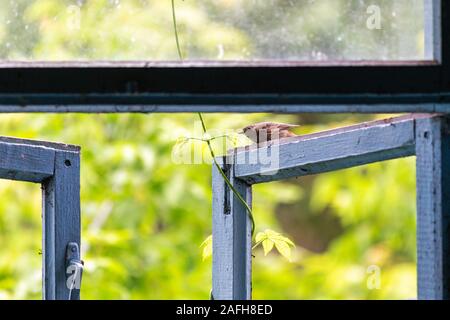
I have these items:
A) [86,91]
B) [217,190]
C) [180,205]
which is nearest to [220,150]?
[217,190]

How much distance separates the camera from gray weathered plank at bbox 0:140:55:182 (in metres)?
1.00

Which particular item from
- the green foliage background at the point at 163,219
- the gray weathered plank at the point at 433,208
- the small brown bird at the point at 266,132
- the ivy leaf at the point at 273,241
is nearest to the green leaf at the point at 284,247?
the ivy leaf at the point at 273,241

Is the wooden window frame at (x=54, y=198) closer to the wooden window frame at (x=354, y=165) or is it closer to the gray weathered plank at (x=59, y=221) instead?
the gray weathered plank at (x=59, y=221)

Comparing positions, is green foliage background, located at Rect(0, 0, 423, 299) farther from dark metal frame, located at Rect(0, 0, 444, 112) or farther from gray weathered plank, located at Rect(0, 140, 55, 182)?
dark metal frame, located at Rect(0, 0, 444, 112)

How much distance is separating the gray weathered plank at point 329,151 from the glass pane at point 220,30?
9 cm

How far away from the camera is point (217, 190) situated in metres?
1.12

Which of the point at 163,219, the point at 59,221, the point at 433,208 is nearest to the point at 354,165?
the point at 433,208

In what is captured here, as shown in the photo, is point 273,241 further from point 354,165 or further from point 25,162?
point 25,162

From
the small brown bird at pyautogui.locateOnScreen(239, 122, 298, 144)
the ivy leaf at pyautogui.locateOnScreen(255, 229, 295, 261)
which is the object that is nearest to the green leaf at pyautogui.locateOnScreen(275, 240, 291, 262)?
the ivy leaf at pyautogui.locateOnScreen(255, 229, 295, 261)

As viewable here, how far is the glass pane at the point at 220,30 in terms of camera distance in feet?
2.96

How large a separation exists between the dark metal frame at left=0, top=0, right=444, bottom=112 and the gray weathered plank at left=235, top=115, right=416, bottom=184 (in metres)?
0.06

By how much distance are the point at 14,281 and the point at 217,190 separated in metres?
1.51

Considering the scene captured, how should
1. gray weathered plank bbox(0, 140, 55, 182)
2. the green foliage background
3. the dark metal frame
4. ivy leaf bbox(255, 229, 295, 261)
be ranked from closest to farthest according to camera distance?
1. the dark metal frame
2. gray weathered plank bbox(0, 140, 55, 182)
3. ivy leaf bbox(255, 229, 295, 261)
4. the green foliage background
